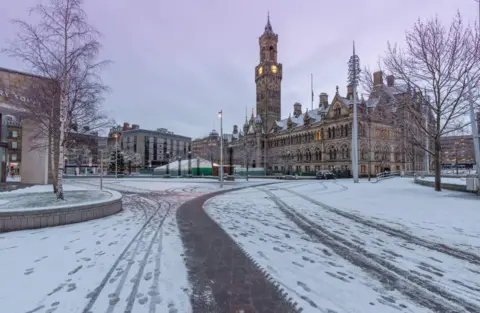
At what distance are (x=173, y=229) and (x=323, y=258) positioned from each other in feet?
15.4

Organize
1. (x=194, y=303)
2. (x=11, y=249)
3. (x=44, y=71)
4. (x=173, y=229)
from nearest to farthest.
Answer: (x=194, y=303) < (x=11, y=249) < (x=173, y=229) < (x=44, y=71)

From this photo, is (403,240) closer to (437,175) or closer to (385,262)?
(385,262)

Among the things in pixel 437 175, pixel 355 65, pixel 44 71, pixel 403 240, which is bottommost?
pixel 403 240

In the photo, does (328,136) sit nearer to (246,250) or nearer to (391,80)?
(391,80)

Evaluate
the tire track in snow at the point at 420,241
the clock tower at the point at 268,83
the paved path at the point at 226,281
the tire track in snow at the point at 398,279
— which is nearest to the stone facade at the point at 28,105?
the paved path at the point at 226,281

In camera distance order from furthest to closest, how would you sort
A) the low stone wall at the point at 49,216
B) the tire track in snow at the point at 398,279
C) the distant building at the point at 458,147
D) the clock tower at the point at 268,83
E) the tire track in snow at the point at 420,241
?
the clock tower at the point at 268,83, the distant building at the point at 458,147, the low stone wall at the point at 49,216, the tire track in snow at the point at 420,241, the tire track in snow at the point at 398,279

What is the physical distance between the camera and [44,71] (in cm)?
1102

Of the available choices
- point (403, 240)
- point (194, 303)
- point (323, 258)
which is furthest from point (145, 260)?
point (403, 240)

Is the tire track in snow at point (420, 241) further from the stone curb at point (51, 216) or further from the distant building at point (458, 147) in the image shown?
the distant building at point (458, 147)

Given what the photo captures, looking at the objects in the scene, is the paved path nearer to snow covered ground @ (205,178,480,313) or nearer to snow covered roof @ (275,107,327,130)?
snow covered ground @ (205,178,480,313)

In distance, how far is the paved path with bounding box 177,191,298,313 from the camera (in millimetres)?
3312

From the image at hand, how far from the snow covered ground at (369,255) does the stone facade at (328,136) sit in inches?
412

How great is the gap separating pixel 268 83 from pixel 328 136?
133ft

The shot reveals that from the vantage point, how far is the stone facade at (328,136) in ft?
62.0
